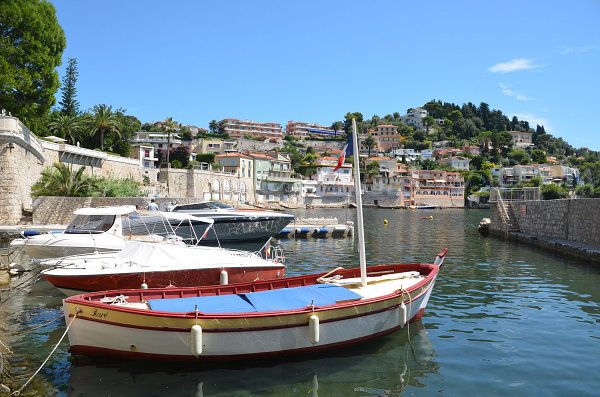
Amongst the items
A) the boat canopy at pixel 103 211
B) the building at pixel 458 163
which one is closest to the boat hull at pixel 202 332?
the boat canopy at pixel 103 211

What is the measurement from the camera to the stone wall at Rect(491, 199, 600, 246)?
24672mm

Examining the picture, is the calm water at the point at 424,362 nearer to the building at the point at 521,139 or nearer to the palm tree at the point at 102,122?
the palm tree at the point at 102,122

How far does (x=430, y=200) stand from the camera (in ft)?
394

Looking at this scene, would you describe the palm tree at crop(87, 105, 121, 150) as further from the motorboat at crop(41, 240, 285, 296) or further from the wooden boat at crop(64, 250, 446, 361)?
the wooden boat at crop(64, 250, 446, 361)

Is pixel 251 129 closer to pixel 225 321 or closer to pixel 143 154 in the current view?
pixel 143 154

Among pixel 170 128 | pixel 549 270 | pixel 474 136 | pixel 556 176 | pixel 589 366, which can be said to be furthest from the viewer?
pixel 474 136

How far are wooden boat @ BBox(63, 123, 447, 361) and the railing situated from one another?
94.0ft

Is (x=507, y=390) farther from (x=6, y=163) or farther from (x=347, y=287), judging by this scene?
(x=6, y=163)

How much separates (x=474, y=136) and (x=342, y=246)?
17824 centimetres

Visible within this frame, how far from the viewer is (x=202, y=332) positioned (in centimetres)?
866

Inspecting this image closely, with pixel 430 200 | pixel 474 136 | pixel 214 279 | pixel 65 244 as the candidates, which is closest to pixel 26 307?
pixel 65 244

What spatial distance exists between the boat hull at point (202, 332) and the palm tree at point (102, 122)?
185 ft

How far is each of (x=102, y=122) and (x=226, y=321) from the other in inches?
2283

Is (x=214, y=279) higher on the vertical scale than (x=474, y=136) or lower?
lower
